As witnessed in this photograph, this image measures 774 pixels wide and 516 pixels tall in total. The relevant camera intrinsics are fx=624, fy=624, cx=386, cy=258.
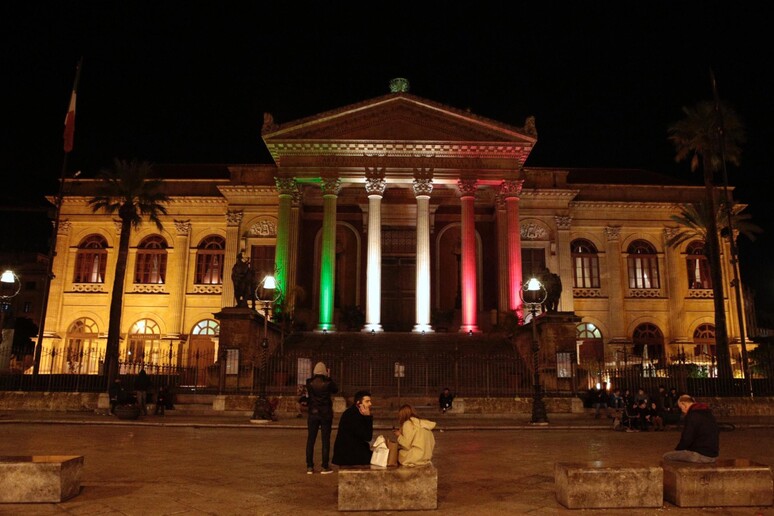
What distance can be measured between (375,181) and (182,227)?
44.4 ft

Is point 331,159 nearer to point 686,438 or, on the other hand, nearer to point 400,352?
point 400,352

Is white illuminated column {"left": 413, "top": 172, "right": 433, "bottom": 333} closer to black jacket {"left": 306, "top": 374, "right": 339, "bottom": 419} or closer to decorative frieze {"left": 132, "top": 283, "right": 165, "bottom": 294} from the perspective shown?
decorative frieze {"left": 132, "top": 283, "right": 165, "bottom": 294}

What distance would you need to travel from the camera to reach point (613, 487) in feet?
21.3

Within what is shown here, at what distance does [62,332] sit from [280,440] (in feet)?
95.2

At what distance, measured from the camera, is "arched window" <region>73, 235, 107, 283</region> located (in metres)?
37.7

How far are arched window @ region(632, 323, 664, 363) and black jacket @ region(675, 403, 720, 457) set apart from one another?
3070 cm

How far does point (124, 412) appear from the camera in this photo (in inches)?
725

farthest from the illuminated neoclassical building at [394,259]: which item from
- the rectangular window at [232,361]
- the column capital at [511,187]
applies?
the rectangular window at [232,361]

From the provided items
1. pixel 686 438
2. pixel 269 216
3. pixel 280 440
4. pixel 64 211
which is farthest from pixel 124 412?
pixel 64 211

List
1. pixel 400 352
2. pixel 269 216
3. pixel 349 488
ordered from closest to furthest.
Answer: pixel 349 488
pixel 400 352
pixel 269 216

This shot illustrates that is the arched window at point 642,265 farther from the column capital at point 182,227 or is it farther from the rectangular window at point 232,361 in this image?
the column capital at point 182,227

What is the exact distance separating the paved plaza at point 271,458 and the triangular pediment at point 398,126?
16731mm

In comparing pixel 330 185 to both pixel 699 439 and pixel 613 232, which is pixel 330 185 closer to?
pixel 613 232

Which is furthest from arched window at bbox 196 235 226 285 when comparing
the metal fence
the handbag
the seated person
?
the handbag
